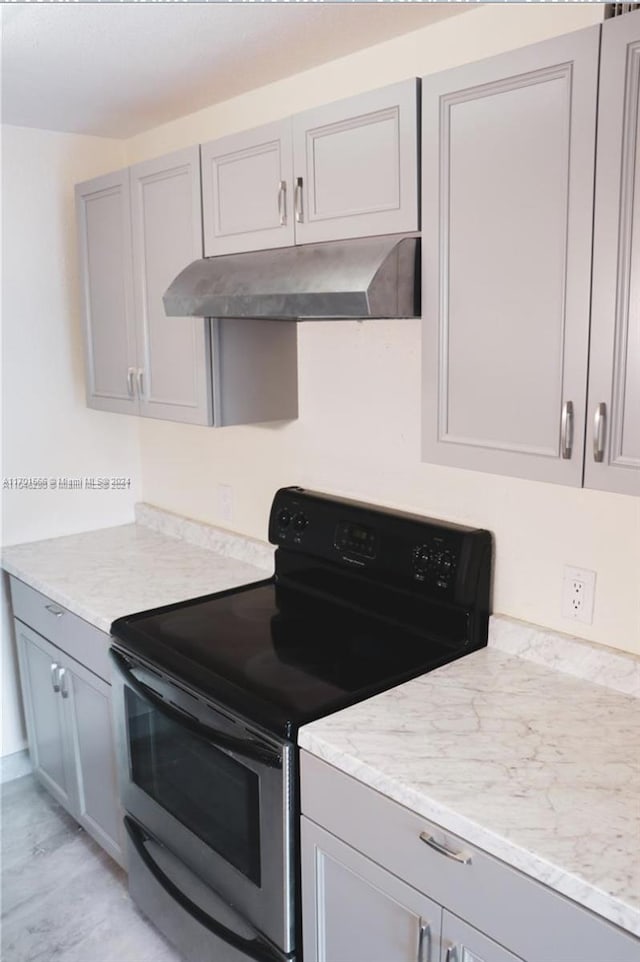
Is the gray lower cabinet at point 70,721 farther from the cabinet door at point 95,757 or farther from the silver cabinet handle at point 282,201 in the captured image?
the silver cabinet handle at point 282,201

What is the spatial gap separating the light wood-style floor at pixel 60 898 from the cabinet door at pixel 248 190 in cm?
191

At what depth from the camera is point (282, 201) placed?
6.16ft

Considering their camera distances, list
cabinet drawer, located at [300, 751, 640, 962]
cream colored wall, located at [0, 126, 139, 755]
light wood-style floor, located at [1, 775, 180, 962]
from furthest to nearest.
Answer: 1. cream colored wall, located at [0, 126, 139, 755]
2. light wood-style floor, located at [1, 775, 180, 962]
3. cabinet drawer, located at [300, 751, 640, 962]

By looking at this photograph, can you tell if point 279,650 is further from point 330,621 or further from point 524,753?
point 524,753

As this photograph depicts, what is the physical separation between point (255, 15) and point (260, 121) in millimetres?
614

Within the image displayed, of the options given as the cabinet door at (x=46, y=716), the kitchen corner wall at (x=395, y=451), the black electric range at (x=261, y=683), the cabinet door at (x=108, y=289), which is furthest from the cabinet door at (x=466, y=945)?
the cabinet door at (x=108, y=289)

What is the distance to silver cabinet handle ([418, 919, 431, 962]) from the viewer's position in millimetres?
1371

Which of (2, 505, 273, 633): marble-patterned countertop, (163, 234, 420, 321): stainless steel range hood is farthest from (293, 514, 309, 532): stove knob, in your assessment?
(163, 234, 420, 321): stainless steel range hood

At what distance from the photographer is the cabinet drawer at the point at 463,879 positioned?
115 cm

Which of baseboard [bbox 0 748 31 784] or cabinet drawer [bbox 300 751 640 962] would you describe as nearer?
cabinet drawer [bbox 300 751 640 962]

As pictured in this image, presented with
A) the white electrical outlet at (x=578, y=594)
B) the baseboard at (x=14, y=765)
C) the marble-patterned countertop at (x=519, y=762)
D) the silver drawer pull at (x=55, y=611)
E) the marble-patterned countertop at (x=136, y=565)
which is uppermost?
the white electrical outlet at (x=578, y=594)

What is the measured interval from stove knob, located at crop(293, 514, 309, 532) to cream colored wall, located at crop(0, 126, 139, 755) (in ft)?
3.56

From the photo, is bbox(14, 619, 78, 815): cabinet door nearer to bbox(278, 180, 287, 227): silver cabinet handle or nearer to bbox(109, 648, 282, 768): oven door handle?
bbox(109, 648, 282, 768): oven door handle

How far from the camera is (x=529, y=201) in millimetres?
1391
